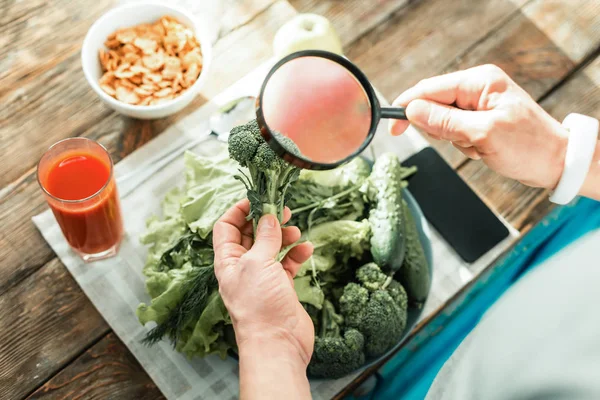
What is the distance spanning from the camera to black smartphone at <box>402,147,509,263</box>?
1495 mm

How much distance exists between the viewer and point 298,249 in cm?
117

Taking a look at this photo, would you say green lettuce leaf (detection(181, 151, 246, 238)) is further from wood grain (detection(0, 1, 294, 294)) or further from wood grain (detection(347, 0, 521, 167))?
wood grain (detection(347, 0, 521, 167))

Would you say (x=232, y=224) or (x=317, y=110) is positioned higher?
(x=317, y=110)

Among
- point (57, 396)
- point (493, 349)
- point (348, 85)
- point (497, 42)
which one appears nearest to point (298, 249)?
point (348, 85)

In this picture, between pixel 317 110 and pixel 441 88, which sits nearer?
pixel 317 110

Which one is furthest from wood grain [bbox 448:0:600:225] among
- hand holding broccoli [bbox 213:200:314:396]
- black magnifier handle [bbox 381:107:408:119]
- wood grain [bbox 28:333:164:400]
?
wood grain [bbox 28:333:164:400]

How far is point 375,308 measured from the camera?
126 cm

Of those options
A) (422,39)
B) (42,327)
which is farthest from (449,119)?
(42,327)

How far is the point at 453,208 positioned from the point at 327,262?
1.26 ft

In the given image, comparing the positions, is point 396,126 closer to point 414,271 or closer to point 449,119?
point 449,119

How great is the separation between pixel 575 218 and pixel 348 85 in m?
0.88

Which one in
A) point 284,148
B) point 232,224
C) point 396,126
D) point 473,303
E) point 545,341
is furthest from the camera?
point 473,303

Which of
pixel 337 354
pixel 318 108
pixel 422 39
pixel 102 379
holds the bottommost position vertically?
pixel 102 379

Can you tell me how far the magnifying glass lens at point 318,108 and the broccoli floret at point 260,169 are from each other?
79mm
